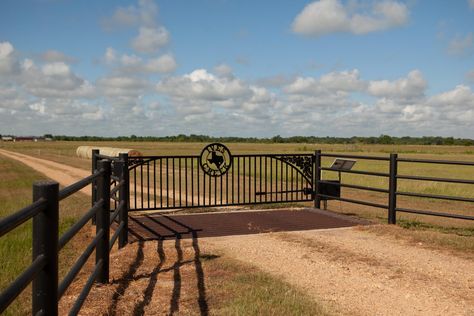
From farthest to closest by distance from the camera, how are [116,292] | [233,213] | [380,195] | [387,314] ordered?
[380,195] → [233,213] → [116,292] → [387,314]

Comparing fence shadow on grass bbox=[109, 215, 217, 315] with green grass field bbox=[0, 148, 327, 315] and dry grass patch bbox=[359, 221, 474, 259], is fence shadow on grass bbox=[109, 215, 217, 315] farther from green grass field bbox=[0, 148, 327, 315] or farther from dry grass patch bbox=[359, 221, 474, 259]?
dry grass patch bbox=[359, 221, 474, 259]

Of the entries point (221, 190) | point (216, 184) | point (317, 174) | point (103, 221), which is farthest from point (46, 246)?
point (216, 184)

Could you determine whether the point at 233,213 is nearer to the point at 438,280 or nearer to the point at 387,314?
the point at 438,280

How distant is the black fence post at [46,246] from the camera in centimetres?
286

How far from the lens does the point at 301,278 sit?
231 inches

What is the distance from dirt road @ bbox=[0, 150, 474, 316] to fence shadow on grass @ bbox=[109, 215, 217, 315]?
0.63 ft

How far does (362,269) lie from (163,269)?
2.64 metres

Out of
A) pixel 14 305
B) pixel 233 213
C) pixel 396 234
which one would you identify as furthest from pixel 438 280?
pixel 233 213

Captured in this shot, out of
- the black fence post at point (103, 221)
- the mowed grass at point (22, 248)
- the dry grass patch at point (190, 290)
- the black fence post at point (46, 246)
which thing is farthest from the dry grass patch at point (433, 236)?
the black fence post at point (46, 246)

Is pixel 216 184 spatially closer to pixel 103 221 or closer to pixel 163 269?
pixel 163 269

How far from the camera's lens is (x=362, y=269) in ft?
20.6

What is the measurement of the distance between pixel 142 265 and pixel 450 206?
12416 mm

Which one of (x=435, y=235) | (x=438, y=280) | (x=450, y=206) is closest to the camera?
(x=438, y=280)

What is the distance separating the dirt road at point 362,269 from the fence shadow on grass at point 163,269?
0.63 ft
